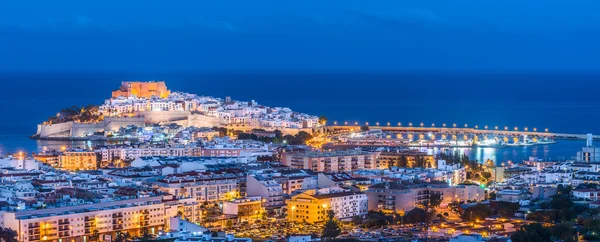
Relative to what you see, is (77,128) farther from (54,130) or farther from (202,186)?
(202,186)

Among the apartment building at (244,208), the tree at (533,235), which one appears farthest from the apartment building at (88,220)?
the tree at (533,235)

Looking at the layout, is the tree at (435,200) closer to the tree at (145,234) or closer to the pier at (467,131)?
the tree at (145,234)

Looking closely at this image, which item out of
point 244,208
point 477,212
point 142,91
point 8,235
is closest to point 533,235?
point 477,212

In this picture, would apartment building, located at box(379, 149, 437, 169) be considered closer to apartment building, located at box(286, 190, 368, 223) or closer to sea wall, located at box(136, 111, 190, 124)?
apartment building, located at box(286, 190, 368, 223)

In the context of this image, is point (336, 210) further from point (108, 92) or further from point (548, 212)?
point (108, 92)

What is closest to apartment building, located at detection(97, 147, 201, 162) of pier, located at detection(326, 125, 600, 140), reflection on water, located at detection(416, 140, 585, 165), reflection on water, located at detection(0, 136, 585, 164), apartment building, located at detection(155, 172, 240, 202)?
reflection on water, located at detection(0, 136, 585, 164)

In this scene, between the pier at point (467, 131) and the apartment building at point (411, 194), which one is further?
the pier at point (467, 131)
